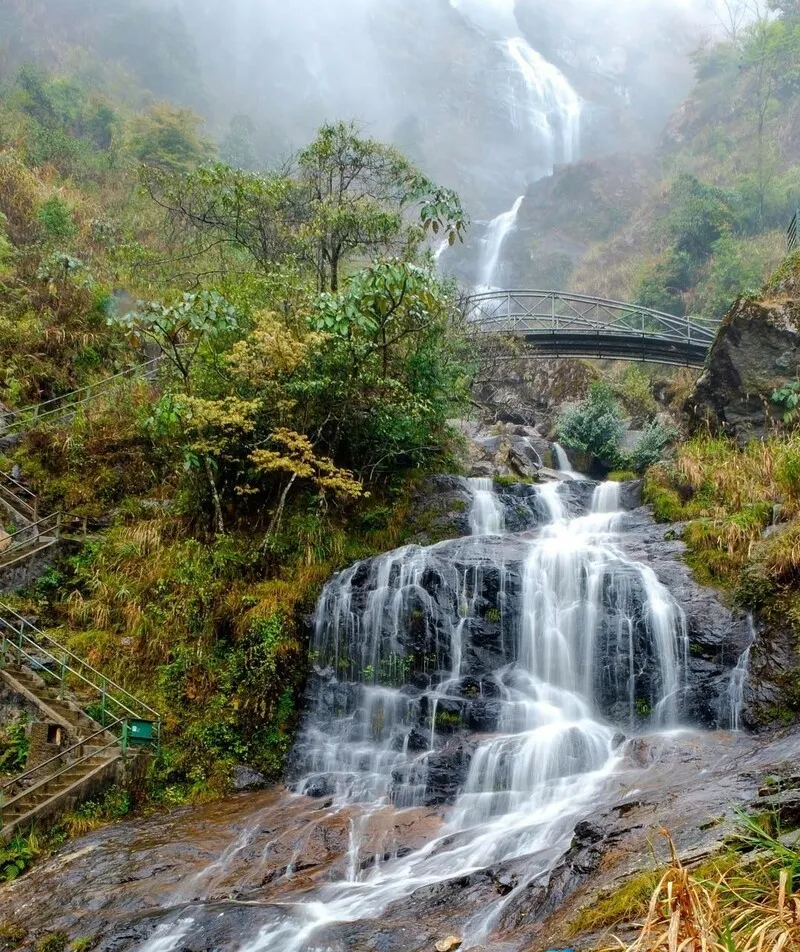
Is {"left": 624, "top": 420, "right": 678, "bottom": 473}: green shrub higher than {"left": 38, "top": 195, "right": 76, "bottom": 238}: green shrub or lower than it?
lower

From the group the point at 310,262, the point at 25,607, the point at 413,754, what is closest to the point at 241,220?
the point at 310,262

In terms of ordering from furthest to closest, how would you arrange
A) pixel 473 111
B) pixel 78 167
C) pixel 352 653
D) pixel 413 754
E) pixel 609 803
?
pixel 473 111, pixel 78 167, pixel 352 653, pixel 413 754, pixel 609 803

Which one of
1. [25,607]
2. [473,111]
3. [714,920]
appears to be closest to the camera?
[714,920]

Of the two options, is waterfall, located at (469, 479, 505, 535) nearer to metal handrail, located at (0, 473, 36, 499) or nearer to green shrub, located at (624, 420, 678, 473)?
green shrub, located at (624, 420, 678, 473)

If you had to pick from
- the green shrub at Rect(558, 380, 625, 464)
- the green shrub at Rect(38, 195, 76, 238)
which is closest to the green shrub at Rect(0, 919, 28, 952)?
the green shrub at Rect(558, 380, 625, 464)

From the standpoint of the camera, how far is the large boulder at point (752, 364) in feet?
44.8

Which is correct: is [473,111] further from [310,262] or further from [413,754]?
[413,754]

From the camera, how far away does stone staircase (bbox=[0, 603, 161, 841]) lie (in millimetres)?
8281

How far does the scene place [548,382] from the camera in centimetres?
2828

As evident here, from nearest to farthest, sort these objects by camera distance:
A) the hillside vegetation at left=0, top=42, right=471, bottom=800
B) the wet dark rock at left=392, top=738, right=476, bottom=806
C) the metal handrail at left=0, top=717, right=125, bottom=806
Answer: the wet dark rock at left=392, top=738, right=476, bottom=806 → the metal handrail at left=0, top=717, right=125, bottom=806 → the hillside vegetation at left=0, top=42, right=471, bottom=800

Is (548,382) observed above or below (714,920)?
above

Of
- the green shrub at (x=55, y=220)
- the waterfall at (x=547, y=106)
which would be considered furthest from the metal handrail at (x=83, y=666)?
the waterfall at (x=547, y=106)

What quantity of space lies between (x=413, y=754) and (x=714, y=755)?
3942 mm

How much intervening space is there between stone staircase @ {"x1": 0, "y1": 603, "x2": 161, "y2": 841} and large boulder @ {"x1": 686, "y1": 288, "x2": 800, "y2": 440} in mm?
12603
